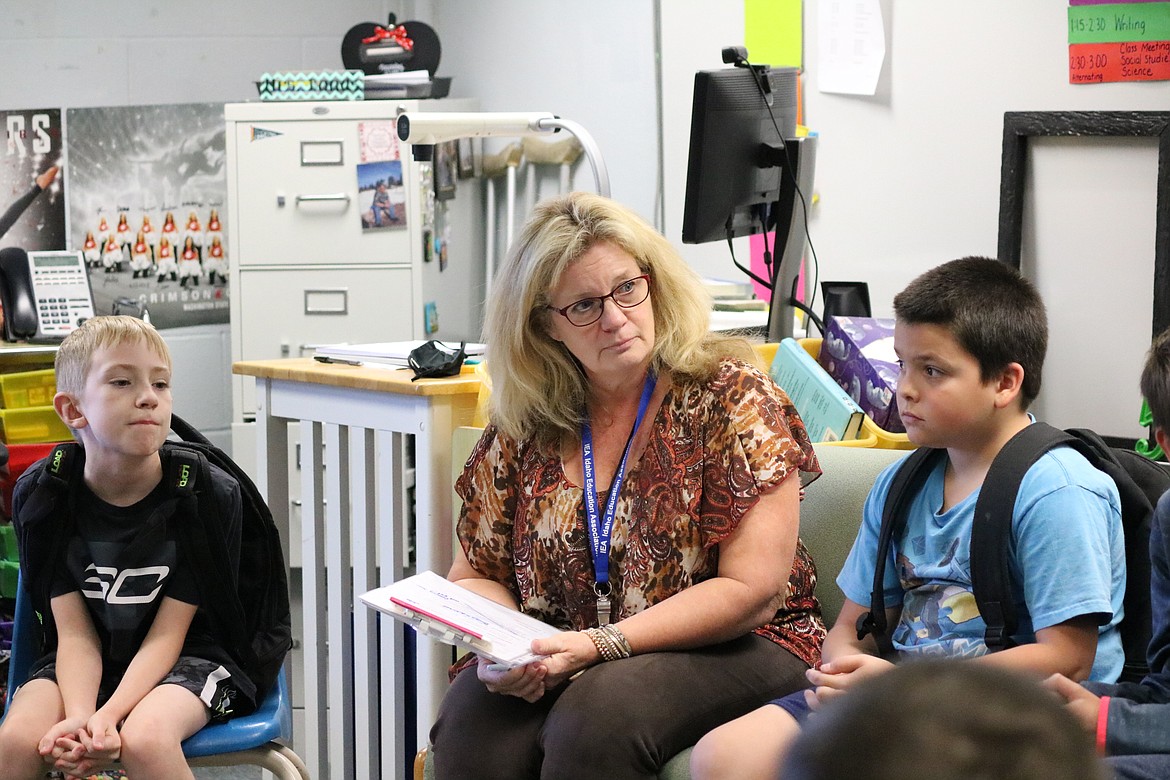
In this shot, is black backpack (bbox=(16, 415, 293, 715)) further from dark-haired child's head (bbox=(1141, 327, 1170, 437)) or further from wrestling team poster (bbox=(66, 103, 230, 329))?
wrestling team poster (bbox=(66, 103, 230, 329))

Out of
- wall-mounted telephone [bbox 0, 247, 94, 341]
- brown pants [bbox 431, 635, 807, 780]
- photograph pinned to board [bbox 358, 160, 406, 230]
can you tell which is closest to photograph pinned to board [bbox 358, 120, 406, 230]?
photograph pinned to board [bbox 358, 160, 406, 230]

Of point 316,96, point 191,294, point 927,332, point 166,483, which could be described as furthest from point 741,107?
point 191,294

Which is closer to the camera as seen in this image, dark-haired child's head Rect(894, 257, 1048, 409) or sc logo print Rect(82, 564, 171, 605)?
dark-haired child's head Rect(894, 257, 1048, 409)

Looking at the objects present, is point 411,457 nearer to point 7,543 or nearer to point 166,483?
point 7,543

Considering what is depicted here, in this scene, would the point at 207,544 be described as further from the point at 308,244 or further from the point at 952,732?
the point at 308,244

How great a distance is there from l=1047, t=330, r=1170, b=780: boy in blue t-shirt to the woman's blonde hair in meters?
0.62

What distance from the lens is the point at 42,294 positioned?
3.46m

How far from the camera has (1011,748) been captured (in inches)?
16.1

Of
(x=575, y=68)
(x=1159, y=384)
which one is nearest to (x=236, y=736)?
(x=1159, y=384)

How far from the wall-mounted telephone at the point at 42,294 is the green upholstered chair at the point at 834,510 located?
2049 mm

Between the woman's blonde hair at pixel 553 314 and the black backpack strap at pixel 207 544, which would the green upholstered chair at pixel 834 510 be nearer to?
the woman's blonde hair at pixel 553 314

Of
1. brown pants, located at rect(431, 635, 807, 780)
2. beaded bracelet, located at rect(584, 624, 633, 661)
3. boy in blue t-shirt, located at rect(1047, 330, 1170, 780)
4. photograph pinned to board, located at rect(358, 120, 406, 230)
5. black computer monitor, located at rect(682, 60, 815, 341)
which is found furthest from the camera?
photograph pinned to board, located at rect(358, 120, 406, 230)

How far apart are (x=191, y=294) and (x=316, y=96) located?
89cm

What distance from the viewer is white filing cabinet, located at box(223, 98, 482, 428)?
3.85 m
